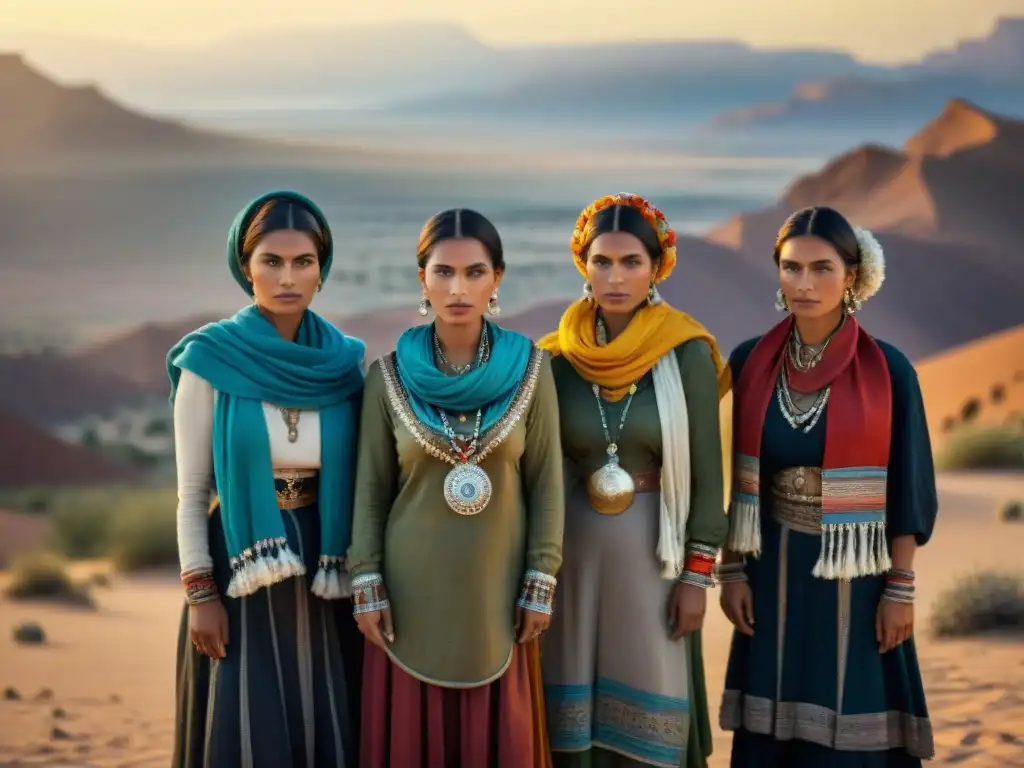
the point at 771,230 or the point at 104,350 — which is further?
the point at 771,230

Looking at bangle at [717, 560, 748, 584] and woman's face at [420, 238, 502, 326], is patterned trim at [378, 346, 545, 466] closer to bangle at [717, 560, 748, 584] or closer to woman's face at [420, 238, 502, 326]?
woman's face at [420, 238, 502, 326]

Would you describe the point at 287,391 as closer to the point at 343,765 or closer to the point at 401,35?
the point at 343,765

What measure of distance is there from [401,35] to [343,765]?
2280 cm

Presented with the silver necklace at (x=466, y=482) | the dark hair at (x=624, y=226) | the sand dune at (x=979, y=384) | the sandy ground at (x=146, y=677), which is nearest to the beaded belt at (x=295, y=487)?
the silver necklace at (x=466, y=482)

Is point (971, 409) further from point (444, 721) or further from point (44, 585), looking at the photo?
point (444, 721)

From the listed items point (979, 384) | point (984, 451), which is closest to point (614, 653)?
point (984, 451)

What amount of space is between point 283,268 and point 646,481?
130 cm

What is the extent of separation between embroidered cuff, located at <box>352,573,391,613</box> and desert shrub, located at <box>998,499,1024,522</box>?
29.7 feet

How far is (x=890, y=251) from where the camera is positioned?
23359 millimetres

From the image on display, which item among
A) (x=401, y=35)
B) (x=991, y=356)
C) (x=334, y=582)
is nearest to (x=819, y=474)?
(x=334, y=582)

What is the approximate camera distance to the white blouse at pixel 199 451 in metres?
3.59

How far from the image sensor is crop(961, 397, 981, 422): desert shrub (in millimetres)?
15258

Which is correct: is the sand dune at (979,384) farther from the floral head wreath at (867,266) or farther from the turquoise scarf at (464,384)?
the turquoise scarf at (464,384)

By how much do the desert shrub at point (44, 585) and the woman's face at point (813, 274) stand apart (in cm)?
737
